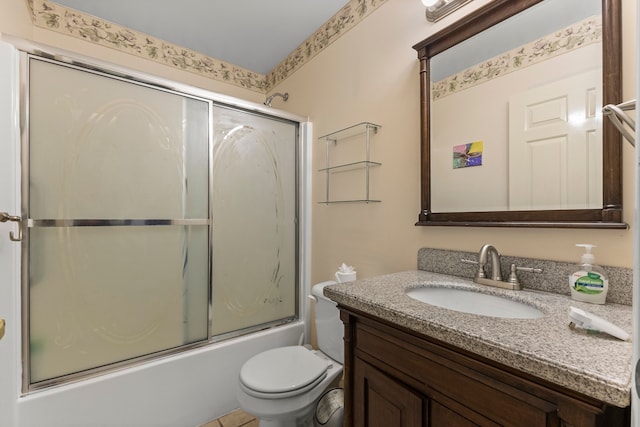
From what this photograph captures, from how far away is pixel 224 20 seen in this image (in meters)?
1.85

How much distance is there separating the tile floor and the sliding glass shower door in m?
0.44

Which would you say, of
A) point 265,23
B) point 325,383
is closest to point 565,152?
point 325,383

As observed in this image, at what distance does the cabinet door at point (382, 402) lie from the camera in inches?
Answer: 28.1

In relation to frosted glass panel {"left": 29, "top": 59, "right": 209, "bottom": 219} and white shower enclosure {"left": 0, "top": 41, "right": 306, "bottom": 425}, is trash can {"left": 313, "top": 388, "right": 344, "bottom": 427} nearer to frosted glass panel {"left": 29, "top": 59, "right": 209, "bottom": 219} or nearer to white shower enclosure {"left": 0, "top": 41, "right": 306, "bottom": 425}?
white shower enclosure {"left": 0, "top": 41, "right": 306, "bottom": 425}

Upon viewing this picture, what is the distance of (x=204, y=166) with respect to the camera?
1.73m

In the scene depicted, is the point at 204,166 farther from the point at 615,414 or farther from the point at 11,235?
the point at 615,414

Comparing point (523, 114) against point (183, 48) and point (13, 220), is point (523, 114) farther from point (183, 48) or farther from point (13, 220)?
point (183, 48)

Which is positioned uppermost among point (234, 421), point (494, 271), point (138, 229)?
point (138, 229)

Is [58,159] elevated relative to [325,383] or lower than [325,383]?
elevated

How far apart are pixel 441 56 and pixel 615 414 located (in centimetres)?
127

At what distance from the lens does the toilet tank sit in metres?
1.46

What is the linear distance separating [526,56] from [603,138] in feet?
1.24

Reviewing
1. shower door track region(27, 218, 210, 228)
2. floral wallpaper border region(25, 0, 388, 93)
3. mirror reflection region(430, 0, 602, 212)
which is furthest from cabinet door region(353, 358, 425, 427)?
floral wallpaper border region(25, 0, 388, 93)

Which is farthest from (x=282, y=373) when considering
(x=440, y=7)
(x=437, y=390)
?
(x=440, y=7)
